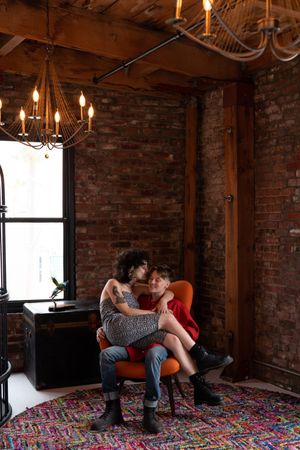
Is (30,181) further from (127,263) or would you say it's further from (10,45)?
(127,263)

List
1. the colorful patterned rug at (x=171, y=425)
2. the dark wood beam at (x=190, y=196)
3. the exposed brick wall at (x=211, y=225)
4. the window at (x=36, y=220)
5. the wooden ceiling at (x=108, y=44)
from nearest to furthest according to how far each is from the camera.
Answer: the colorful patterned rug at (x=171, y=425) → the wooden ceiling at (x=108, y=44) → the window at (x=36, y=220) → the exposed brick wall at (x=211, y=225) → the dark wood beam at (x=190, y=196)

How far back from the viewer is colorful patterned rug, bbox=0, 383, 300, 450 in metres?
3.67

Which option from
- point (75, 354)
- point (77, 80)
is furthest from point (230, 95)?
point (75, 354)

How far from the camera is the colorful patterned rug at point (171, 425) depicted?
3.67 m

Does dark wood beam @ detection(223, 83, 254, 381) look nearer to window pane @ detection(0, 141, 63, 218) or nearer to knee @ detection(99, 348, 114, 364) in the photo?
knee @ detection(99, 348, 114, 364)

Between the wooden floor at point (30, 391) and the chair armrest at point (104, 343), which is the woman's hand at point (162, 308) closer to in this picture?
the chair armrest at point (104, 343)

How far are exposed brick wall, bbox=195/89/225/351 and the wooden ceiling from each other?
428mm

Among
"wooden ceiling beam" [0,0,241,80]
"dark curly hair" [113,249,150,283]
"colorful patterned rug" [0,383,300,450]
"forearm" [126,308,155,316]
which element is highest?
"wooden ceiling beam" [0,0,241,80]

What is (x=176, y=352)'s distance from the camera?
4.18 m

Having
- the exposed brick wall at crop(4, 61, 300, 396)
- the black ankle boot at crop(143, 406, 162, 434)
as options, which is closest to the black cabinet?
the exposed brick wall at crop(4, 61, 300, 396)

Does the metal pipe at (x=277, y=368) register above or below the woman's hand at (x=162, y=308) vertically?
below

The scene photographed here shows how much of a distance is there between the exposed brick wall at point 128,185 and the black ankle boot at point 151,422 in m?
2.07

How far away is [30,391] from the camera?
4840mm

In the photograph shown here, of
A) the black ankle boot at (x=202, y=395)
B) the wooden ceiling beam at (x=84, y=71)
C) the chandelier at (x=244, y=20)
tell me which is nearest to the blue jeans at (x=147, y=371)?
the black ankle boot at (x=202, y=395)
